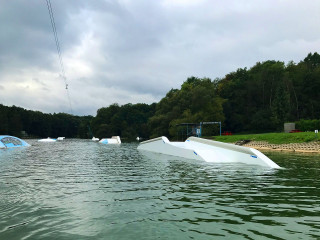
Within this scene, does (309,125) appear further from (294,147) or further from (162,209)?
(162,209)

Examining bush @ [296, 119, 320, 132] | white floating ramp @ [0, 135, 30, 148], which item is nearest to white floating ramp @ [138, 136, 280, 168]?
white floating ramp @ [0, 135, 30, 148]

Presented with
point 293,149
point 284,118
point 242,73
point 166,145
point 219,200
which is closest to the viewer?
point 219,200

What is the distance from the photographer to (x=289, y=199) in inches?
269

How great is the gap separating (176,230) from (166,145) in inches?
715

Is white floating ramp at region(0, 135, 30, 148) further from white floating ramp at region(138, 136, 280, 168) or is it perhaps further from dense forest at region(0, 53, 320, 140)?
dense forest at region(0, 53, 320, 140)

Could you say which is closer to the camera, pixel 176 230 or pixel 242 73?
pixel 176 230

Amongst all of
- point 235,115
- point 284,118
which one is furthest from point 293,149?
point 235,115

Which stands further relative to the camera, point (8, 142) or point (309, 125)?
point (309, 125)

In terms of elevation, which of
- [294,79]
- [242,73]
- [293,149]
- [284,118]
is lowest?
[293,149]

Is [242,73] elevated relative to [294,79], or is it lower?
elevated

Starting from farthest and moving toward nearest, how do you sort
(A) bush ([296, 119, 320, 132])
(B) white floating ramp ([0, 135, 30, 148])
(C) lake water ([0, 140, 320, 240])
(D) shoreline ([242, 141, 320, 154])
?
(A) bush ([296, 119, 320, 132])
(B) white floating ramp ([0, 135, 30, 148])
(D) shoreline ([242, 141, 320, 154])
(C) lake water ([0, 140, 320, 240])

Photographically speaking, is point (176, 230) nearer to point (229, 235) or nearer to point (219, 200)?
point (229, 235)

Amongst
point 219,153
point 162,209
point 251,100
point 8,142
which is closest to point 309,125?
point 219,153

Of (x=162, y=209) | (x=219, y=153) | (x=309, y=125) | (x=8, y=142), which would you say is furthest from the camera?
(x=309, y=125)
